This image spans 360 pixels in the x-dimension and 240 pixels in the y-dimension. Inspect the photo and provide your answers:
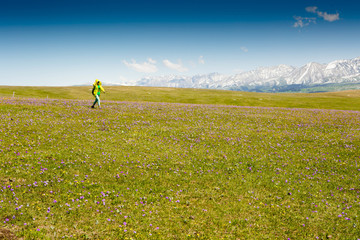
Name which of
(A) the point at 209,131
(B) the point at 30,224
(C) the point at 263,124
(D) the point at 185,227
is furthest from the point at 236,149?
(B) the point at 30,224

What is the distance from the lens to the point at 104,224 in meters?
9.42

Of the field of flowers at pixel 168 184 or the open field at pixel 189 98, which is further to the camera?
the open field at pixel 189 98

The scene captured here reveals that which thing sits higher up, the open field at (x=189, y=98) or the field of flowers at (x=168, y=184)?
the open field at (x=189, y=98)

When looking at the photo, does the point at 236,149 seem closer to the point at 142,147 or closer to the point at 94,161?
the point at 142,147

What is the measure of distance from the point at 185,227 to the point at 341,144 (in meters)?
22.4

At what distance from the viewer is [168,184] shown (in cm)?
1355

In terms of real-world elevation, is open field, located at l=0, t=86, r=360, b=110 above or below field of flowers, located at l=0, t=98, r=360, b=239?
above

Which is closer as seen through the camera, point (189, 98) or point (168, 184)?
point (168, 184)

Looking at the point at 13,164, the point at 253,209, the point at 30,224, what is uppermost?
the point at 13,164

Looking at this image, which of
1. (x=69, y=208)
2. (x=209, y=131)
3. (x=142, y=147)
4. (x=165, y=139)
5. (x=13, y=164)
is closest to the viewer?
(x=69, y=208)

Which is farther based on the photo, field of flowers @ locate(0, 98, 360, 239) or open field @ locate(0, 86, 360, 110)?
open field @ locate(0, 86, 360, 110)

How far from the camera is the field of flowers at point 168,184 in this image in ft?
31.4

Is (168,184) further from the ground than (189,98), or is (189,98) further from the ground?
(189,98)

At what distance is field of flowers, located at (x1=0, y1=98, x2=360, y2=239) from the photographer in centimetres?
957
